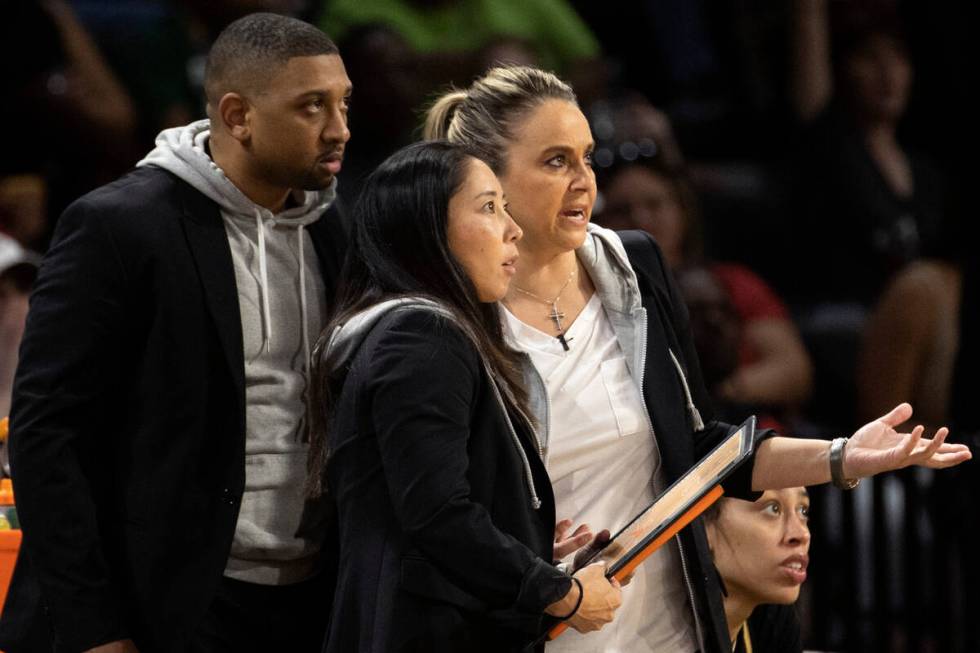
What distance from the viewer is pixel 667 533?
7.63 feet

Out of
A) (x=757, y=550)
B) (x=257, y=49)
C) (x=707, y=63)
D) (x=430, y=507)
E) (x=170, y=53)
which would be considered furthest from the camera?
(x=707, y=63)

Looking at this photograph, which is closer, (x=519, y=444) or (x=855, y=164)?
(x=519, y=444)

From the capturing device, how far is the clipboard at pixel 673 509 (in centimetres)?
231

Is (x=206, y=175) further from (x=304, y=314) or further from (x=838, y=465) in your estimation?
(x=838, y=465)

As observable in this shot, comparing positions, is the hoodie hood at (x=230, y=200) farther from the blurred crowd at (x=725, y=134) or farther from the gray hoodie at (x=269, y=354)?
the blurred crowd at (x=725, y=134)

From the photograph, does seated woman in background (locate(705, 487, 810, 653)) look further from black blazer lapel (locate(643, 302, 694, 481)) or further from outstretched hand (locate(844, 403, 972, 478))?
outstretched hand (locate(844, 403, 972, 478))

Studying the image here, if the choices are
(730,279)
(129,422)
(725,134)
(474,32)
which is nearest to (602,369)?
(129,422)

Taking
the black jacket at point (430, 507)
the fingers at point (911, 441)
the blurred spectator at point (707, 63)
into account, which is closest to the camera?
the black jacket at point (430, 507)

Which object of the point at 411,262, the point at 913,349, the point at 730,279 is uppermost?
the point at 411,262

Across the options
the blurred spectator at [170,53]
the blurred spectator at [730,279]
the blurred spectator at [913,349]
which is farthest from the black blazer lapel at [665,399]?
the blurred spectator at [170,53]

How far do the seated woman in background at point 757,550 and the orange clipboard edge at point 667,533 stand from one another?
541 mm

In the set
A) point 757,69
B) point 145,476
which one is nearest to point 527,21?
point 757,69

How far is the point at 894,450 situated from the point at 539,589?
0.56 metres

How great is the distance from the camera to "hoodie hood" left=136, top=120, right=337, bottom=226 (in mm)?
2770
